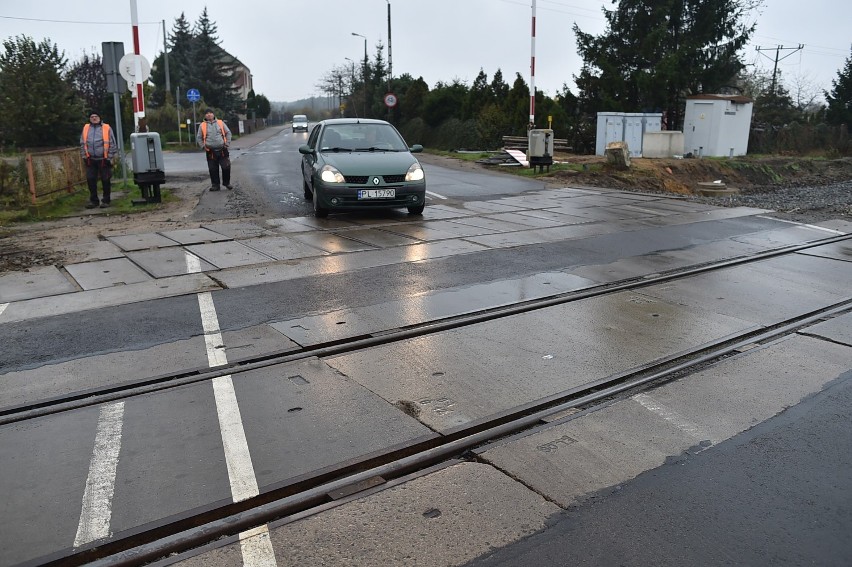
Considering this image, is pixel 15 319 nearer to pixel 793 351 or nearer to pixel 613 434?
pixel 613 434

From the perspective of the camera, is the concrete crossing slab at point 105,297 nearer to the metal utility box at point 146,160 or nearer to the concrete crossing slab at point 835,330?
the concrete crossing slab at point 835,330

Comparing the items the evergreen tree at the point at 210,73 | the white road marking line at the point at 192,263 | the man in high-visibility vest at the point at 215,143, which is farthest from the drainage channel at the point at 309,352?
the evergreen tree at the point at 210,73

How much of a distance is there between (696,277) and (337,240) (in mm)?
5064

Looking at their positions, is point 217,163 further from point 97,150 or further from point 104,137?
point 97,150

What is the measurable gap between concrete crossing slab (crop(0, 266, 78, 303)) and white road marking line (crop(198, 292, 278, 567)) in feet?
8.15

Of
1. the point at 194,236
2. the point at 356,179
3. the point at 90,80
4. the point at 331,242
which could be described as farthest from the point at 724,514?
the point at 90,80

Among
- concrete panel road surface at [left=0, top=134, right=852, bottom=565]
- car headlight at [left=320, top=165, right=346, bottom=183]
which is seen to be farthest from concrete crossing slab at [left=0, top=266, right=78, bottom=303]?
car headlight at [left=320, top=165, right=346, bottom=183]

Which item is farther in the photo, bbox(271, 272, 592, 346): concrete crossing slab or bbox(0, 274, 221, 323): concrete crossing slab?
bbox(0, 274, 221, 323): concrete crossing slab

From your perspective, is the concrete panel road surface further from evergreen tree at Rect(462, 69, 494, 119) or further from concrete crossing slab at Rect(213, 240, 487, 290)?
evergreen tree at Rect(462, 69, 494, 119)

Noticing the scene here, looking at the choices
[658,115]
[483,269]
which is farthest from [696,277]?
[658,115]

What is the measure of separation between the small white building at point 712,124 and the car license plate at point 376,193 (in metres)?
21.6

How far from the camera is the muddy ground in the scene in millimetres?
10344

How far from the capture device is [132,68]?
1472 centimetres

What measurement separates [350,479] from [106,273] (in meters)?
6.01
